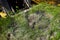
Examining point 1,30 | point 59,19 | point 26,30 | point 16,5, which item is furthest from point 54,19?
point 16,5

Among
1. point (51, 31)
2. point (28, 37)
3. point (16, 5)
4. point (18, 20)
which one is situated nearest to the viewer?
point (51, 31)

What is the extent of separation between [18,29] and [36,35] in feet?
1.39

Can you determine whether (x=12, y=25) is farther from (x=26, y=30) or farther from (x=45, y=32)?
(x=45, y=32)

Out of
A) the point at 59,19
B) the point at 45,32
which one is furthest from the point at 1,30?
the point at 59,19

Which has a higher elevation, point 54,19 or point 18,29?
point 54,19

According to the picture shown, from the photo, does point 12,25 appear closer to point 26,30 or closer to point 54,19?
point 26,30

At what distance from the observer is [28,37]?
3342mm

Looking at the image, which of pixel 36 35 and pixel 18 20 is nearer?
pixel 36 35

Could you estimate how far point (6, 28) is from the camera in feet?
11.9

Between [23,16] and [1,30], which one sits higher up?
[23,16]

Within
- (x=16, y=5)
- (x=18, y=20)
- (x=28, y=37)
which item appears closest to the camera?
(x=28, y=37)

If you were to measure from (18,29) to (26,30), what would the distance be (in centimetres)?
18

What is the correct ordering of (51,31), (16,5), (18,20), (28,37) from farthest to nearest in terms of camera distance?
(16,5) → (18,20) → (28,37) → (51,31)

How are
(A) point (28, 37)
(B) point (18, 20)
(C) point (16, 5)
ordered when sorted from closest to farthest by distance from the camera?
(A) point (28, 37)
(B) point (18, 20)
(C) point (16, 5)
